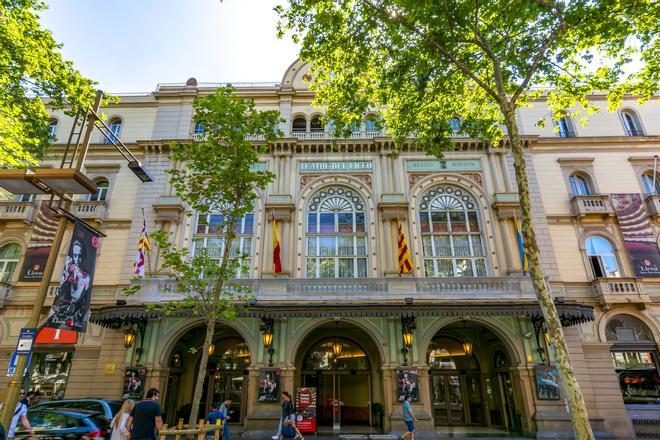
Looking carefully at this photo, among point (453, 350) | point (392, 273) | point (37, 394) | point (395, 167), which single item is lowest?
point (37, 394)

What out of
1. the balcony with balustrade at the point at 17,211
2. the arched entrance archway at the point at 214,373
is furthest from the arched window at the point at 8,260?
the arched entrance archway at the point at 214,373

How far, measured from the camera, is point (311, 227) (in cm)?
1947

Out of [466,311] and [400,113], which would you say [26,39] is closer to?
[400,113]

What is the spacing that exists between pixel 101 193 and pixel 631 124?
101ft

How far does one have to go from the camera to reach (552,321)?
8.79 metres

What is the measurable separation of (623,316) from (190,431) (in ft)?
62.5

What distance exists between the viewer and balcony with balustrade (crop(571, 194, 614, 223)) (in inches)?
739

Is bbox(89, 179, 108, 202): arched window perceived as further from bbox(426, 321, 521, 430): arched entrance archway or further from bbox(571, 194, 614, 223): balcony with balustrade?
bbox(571, 194, 614, 223): balcony with balustrade

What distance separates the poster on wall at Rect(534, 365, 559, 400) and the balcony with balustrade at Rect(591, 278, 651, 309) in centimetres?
454

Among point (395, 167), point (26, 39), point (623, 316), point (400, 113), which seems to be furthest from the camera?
point (395, 167)

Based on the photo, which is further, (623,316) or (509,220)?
(509,220)

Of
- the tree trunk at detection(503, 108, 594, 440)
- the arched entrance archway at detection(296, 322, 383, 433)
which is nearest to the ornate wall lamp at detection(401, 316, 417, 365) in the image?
the arched entrance archway at detection(296, 322, 383, 433)

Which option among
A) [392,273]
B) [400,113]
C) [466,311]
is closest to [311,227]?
[392,273]

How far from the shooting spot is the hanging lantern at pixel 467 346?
18.2 metres
